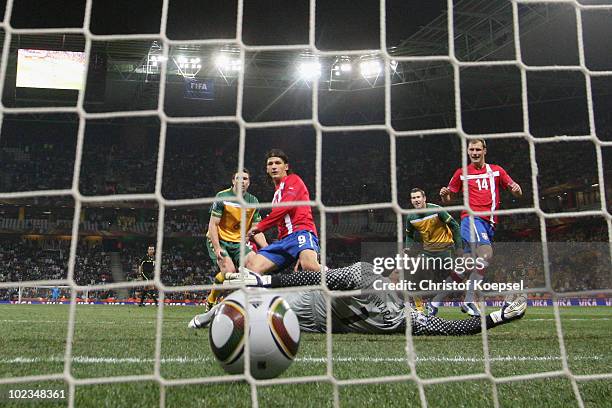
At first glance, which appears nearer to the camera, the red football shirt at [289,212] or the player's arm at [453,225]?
the red football shirt at [289,212]

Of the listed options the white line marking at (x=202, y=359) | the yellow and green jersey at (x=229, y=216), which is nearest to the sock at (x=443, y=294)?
the yellow and green jersey at (x=229, y=216)

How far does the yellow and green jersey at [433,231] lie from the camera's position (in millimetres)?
6750

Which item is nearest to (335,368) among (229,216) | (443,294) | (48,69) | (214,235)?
(214,235)

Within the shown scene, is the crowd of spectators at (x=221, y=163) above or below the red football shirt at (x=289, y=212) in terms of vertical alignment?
above

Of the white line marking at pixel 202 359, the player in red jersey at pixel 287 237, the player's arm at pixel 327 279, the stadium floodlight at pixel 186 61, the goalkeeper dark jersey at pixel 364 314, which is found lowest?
the white line marking at pixel 202 359

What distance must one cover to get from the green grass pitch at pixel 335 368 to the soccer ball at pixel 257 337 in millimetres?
121

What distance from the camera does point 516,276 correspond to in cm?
1370

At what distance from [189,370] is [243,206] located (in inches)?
37.5

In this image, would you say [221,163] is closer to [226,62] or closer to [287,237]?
[226,62]

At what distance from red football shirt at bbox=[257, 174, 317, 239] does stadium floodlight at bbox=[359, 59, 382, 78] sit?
46.1 ft

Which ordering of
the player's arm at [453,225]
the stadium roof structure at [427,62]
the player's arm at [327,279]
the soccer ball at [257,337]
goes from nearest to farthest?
the soccer ball at [257,337] → the player's arm at [327,279] → the player's arm at [453,225] → the stadium roof structure at [427,62]

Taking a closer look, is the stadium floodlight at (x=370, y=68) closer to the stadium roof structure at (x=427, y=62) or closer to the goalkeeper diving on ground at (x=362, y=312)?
the stadium roof structure at (x=427, y=62)

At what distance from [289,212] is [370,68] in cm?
1470

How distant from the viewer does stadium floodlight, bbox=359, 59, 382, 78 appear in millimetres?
18078
